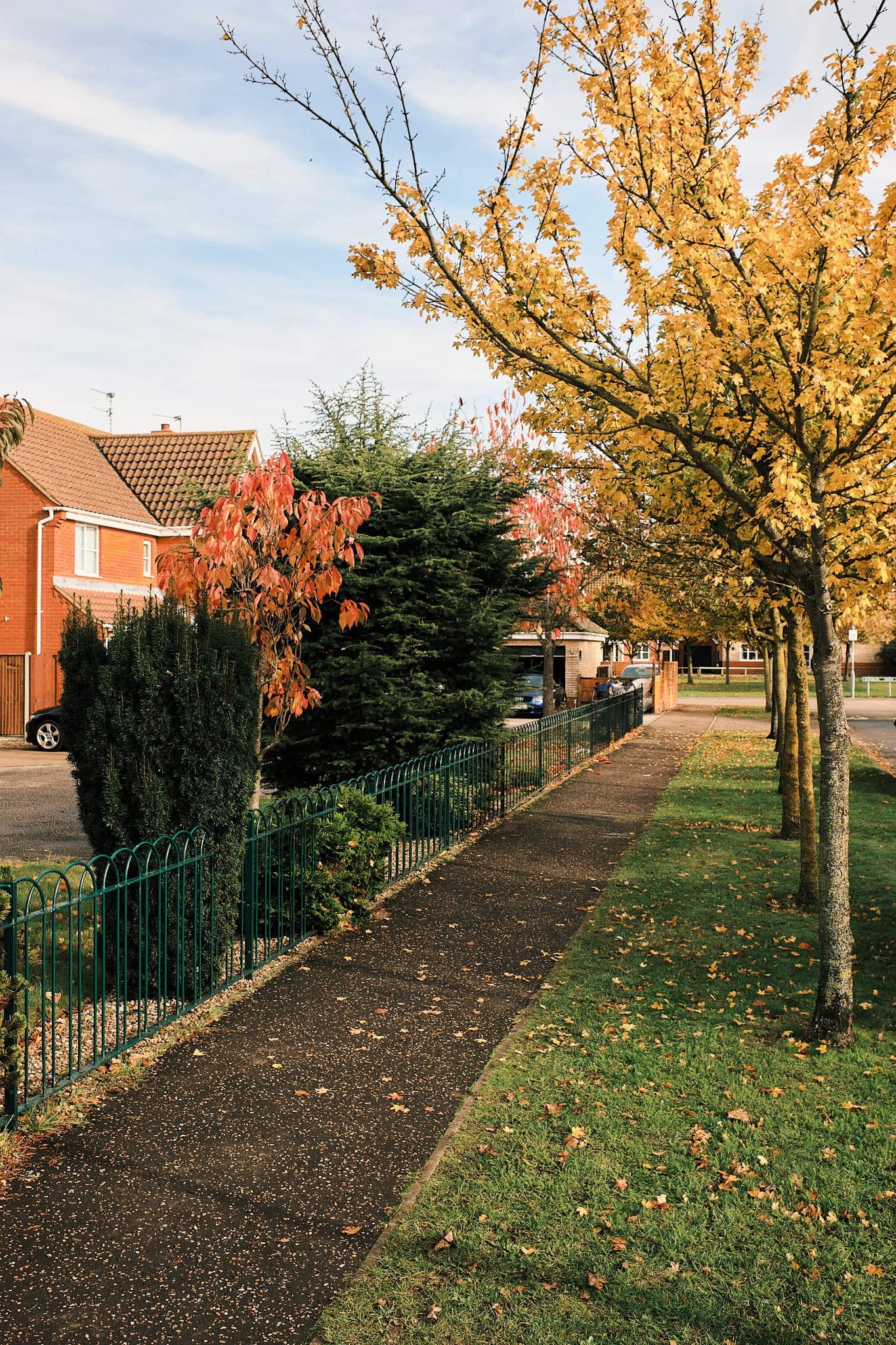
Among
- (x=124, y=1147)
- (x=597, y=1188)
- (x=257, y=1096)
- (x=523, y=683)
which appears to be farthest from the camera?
(x=523, y=683)

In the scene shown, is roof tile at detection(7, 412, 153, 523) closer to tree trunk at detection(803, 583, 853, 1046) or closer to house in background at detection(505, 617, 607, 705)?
house in background at detection(505, 617, 607, 705)

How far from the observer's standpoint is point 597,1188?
4.27m

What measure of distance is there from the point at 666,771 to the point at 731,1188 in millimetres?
15294

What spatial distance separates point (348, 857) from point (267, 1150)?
3.50 meters

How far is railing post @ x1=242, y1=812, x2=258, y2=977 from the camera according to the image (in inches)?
267

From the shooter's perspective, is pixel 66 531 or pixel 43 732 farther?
pixel 66 531

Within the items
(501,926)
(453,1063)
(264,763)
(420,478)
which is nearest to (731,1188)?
(453,1063)

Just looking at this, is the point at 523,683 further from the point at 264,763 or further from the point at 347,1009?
the point at 347,1009

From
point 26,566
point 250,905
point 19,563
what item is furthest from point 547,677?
point 250,905

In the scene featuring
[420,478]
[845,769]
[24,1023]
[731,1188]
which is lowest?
[731,1188]

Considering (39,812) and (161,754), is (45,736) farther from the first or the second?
(161,754)

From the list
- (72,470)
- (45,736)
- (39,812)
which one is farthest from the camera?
(72,470)

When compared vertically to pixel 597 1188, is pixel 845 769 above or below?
above

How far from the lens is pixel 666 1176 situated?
4.39 metres
